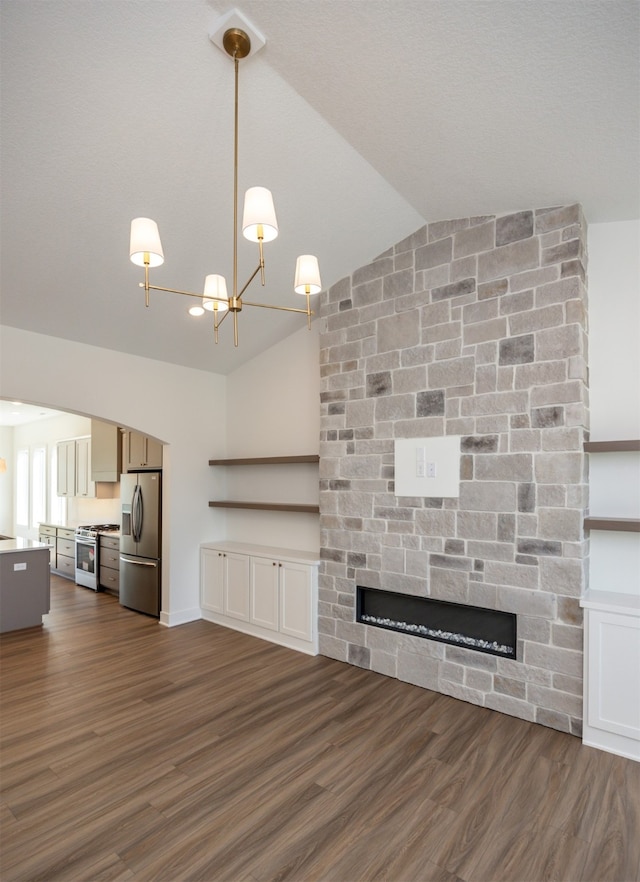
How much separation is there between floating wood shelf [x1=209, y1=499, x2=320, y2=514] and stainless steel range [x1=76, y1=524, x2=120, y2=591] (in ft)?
7.73

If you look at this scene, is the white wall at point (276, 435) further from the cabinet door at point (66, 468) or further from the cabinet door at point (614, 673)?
the cabinet door at point (66, 468)

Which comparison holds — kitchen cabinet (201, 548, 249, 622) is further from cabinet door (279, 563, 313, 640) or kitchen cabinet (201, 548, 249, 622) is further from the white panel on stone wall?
the white panel on stone wall

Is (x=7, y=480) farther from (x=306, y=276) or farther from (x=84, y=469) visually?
(x=306, y=276)

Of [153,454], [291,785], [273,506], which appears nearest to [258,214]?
[291,785]

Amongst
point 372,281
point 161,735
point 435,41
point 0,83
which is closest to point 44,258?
point 0,83

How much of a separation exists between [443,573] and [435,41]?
3.11 meters

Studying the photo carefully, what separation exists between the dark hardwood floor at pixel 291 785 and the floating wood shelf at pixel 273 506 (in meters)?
1.36

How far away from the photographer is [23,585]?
531 cm

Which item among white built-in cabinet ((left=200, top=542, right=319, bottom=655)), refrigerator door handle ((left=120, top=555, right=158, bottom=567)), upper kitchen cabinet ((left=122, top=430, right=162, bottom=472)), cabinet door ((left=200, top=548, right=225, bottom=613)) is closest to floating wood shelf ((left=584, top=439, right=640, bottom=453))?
white built-in cabinet ((left=200, top=542, right=319, bottom=655))

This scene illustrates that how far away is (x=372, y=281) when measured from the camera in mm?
4160

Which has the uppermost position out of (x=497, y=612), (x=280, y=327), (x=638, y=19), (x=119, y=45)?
(x=119, y=45)

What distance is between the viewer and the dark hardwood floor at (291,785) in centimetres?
206

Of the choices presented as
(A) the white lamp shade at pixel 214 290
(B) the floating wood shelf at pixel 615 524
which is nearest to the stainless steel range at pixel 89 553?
(A) the white lamp shade at pixel 214 290

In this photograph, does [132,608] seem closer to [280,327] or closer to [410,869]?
[280,327]
